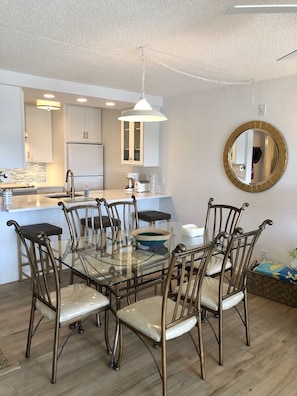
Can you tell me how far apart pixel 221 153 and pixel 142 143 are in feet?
4.33

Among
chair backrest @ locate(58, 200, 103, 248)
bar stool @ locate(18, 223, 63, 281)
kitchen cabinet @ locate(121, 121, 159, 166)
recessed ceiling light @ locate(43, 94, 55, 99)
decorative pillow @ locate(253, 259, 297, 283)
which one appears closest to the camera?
chair backrest @ locate(58, 200, 103, 248)

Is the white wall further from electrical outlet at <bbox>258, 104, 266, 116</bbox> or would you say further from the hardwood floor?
the hardwood floor

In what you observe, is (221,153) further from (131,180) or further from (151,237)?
(151,237)

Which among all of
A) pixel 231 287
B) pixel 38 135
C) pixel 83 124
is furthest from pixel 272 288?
pixel 38 135

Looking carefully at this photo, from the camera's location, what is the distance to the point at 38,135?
19.9ft

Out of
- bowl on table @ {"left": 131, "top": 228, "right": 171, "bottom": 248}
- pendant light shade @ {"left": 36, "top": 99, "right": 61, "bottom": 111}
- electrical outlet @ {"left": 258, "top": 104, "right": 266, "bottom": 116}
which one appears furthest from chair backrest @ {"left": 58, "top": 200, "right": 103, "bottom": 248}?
electrical outlet @ {"left": 258, "top": 104, "right": 266, "bottom": 116}

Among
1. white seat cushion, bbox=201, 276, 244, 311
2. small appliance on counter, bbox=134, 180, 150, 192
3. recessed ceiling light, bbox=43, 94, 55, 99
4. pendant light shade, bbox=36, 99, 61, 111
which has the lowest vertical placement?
white seat cushion, bbox=201, 276, 244, 311

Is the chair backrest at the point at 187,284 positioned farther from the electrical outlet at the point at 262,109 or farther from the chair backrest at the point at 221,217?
the electrical outlet at the point at 262,109

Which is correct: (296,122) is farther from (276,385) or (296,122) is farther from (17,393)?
(17,393)

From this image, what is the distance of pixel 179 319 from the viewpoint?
1987mm

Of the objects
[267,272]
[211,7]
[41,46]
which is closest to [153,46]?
[211,7]

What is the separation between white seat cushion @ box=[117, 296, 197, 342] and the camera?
192cm

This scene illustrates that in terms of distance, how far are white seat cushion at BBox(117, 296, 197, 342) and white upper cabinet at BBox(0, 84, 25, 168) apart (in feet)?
7.93

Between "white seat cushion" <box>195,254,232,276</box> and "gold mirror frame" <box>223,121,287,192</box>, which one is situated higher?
"gold mirror frame" <box>223,121,287,192</box>
